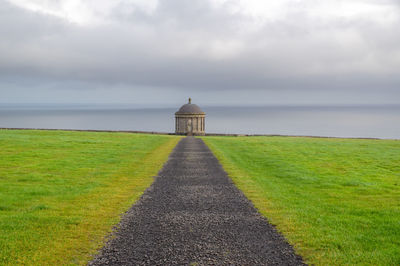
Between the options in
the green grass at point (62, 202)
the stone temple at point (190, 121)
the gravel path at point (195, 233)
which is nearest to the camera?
the gravel path at point (195, 233)

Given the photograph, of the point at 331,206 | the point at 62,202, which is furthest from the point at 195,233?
the point at 62,202

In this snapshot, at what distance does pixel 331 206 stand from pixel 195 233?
543 centimetres

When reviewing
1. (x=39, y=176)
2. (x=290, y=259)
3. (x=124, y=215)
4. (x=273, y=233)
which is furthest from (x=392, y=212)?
(x=39, y=176)

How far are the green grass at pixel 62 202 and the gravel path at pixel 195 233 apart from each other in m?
0.63

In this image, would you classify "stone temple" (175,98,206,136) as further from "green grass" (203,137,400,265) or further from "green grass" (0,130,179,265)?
"green grass" (203,137,400,265)

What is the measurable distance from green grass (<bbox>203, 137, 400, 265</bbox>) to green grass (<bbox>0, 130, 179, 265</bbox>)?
4.79 m

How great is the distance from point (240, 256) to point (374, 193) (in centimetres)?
919

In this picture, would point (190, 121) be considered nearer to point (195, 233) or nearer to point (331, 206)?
point (331, 206)

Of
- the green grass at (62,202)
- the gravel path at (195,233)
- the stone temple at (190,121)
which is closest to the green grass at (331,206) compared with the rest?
the gravel path at (195,233)

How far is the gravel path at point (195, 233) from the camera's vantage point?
6879mm

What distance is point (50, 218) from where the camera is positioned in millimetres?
9547

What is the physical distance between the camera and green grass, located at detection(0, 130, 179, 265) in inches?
289

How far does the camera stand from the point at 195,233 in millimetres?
8359

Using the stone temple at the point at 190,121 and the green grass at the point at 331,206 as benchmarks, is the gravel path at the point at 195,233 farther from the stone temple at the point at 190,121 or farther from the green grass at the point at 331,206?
the stone temple at the point at 190,121
